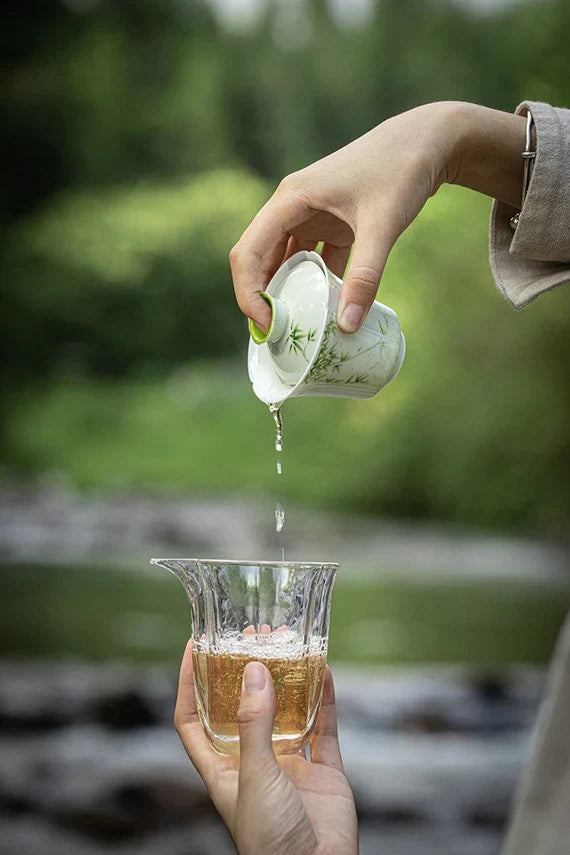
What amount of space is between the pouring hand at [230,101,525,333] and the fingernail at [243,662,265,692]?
38 centimetres

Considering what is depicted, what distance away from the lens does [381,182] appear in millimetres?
1084

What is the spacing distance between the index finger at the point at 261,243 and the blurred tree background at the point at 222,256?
292 centimetres

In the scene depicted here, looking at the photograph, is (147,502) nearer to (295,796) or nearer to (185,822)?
(185,822)

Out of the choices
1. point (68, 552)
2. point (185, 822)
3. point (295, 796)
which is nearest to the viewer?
point (295, 796)

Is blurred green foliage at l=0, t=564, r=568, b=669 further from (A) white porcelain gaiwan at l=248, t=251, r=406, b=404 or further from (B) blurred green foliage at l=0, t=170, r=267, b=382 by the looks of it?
(A) white porcelain gaiwan at l=248, t=251, r=406, b=404

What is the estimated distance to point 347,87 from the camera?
4199 mm

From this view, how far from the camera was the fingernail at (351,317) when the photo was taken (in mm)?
1108

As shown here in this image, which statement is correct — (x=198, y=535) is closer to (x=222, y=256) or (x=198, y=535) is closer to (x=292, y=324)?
(x=222, y=256)

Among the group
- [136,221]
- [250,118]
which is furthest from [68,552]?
[250,118]

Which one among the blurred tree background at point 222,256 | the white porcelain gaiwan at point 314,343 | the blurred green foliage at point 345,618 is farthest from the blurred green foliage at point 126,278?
the white porcelain gaiwan at point 314,343

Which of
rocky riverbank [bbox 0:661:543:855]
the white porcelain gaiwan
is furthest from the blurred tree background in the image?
the white porcelain gaiwan

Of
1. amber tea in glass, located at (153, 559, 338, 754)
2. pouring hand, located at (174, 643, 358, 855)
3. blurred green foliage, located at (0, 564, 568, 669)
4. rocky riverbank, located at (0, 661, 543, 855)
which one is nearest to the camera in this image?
pouring hand, located at (174, 643, 358, 855)

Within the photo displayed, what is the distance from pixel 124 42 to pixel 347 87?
3.09ft

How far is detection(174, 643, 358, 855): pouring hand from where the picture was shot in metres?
0.95
